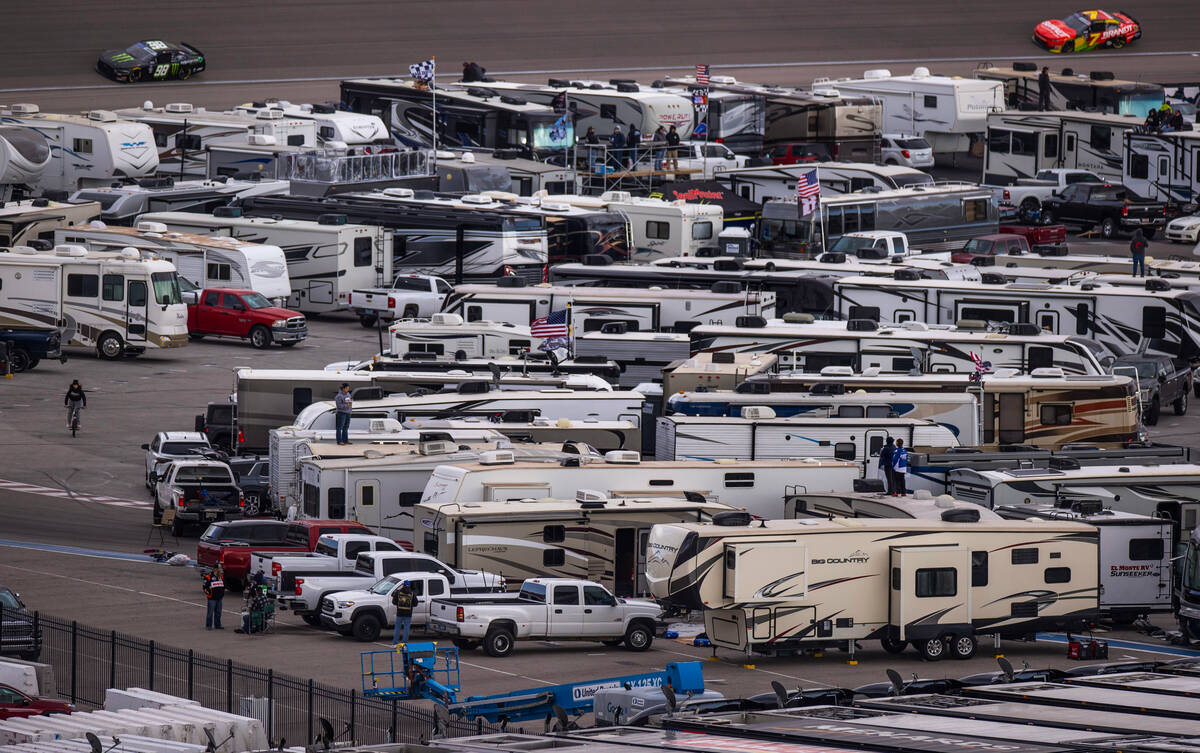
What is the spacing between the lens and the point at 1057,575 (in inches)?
1096

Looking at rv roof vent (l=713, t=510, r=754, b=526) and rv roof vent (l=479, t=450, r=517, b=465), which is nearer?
rv roof vent (l=713, t=510, r=754, b=526)

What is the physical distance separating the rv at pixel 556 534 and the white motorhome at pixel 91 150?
117 ft

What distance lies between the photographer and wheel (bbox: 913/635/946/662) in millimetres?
26891

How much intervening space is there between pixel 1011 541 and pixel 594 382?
38.2ft

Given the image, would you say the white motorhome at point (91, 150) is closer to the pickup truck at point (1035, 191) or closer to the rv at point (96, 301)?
the rv at point (96, 301)

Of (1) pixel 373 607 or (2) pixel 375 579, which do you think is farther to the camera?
(2) pixel 375 579

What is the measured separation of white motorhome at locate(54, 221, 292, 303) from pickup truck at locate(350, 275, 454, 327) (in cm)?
195

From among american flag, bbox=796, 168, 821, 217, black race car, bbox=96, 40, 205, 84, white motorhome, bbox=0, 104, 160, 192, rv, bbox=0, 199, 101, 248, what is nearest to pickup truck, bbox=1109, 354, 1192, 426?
american flag, bbox=796, 168, 821, 217

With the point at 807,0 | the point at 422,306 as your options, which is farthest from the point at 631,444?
the point at 807,0

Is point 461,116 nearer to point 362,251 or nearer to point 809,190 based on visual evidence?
point 362,251

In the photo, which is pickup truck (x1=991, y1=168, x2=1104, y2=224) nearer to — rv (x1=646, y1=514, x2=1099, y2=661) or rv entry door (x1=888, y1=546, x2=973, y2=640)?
rv (x1=646, y1=514, x2=1099, y2=661)

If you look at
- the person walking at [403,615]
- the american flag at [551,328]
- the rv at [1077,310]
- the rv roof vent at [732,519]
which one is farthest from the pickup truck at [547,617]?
the rv at [1077,310]

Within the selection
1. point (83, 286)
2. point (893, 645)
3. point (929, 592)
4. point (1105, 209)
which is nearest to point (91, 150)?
point (83, 286)

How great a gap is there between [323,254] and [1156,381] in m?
21.2
